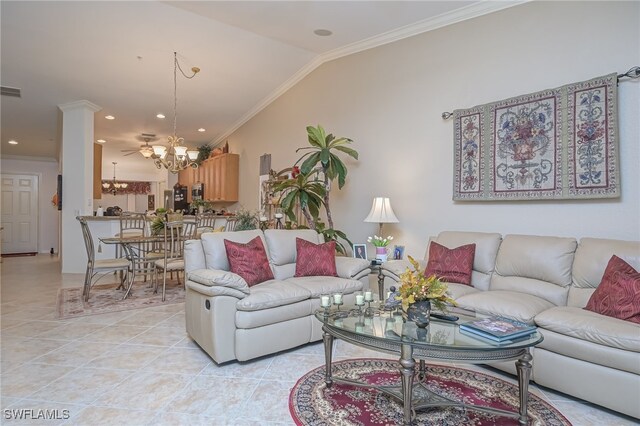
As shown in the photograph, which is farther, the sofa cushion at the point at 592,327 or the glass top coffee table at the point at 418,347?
the sofa cushion at the point at 592,327

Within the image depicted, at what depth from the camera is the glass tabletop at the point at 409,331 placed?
6.11ft

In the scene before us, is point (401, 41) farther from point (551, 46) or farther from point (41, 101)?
point (41, 101)

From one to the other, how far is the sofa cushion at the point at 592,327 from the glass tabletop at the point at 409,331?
415mm

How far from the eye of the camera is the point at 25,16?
3951 mm

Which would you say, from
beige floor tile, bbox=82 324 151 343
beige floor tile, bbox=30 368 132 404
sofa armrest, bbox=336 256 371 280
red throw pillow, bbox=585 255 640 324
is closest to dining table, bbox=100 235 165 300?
beige floor tile, bbox=82 324 151 343

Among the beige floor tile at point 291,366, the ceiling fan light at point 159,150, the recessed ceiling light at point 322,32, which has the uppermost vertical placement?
the recessed ceiling light at point 322,32

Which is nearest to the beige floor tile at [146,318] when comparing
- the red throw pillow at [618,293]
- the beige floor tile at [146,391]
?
the beige floor tile at [146,391]

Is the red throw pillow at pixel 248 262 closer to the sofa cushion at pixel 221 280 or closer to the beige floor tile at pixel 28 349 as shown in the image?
the sofa cushion at pixel 221 280

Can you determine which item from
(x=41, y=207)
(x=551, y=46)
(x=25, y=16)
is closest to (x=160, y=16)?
(x=25, y=16)

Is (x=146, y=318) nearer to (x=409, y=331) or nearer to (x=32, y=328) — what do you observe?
(x=32, y=328)

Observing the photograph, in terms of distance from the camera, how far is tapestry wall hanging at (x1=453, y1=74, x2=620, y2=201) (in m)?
2.90

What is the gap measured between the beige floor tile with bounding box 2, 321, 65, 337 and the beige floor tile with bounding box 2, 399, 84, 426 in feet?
4.96

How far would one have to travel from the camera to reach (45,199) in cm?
1084

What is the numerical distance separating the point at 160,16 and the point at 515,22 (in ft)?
12.7
